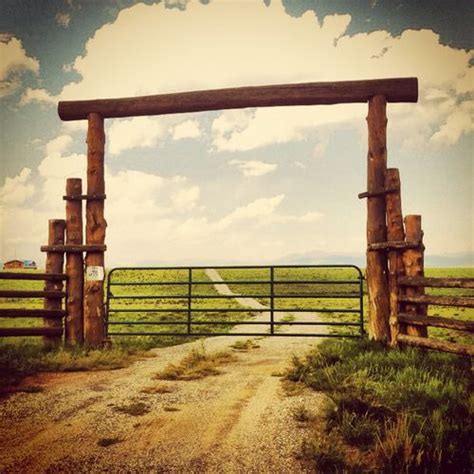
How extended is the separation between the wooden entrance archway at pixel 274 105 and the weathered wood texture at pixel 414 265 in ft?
0.19

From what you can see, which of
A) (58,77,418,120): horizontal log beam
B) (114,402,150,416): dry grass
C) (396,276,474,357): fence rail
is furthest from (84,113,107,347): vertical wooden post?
(396,276,474,357): fence rail

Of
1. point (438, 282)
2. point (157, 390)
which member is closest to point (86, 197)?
point (157, 390)

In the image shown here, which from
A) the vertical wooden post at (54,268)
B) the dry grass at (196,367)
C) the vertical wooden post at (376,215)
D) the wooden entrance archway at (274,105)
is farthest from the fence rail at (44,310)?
the vertical wooden post at (376,215)

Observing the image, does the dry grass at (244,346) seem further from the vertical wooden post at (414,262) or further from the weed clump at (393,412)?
the vertical wooden post at (414,262)

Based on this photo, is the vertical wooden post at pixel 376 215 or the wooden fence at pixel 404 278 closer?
the wooden fence at pixel 404 278

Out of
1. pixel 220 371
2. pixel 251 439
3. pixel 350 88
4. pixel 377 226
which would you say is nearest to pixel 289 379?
pixel 220 371

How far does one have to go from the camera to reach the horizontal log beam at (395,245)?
7.09m

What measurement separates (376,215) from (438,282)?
5.78 feet

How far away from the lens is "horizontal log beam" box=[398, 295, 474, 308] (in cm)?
591

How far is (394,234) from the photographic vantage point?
24.5 ft

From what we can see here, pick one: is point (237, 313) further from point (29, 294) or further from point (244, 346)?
point (29, 294)

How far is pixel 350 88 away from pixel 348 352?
4.68m

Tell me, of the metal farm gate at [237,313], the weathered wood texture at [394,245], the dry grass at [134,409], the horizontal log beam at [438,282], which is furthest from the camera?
the metal farm gate at [237,313]

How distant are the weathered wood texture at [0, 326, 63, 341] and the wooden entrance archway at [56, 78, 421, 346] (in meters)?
0.39
